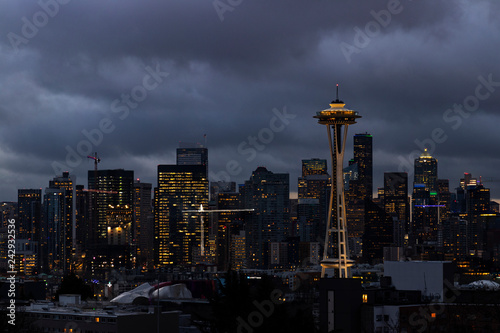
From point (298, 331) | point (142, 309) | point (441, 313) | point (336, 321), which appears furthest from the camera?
point (142, 309)

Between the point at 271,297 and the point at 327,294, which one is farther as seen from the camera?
the point at 327,294

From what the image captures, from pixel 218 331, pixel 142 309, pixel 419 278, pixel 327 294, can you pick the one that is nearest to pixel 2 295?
pixel 142 309

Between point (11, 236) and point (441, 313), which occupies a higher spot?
point (11, 236)

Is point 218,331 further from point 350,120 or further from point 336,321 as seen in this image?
point 350,120

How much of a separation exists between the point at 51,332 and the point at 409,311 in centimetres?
3974

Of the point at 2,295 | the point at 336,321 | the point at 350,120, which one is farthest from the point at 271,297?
the point at 350,120

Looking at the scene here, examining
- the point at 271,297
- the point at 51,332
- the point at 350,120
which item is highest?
the point at 350,120

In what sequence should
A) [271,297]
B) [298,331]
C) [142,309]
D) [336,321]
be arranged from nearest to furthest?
[298,331] < [271,297] < [336,321] < [142,309]

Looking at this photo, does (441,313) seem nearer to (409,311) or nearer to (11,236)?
(409,311)

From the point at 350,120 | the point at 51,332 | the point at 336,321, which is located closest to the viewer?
the point at 336,321

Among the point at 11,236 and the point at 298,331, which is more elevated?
the point at 11,236

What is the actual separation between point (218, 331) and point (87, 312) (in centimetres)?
5087

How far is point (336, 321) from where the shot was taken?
8500cm

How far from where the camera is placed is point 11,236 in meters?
77.3
